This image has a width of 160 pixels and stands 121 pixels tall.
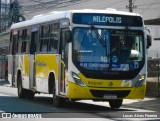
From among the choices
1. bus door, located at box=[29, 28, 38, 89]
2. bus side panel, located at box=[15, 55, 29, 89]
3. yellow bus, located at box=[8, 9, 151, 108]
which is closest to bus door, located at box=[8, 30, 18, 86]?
bus side panel, located at box=[15, 55, 29, 89]

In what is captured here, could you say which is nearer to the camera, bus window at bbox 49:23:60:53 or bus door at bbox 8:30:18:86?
bus window at bbox 49:23:60:53

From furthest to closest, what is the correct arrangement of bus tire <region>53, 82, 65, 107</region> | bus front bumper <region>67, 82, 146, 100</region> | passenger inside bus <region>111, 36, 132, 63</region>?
bus tire <region>53, 82, 65, 107</region> → passenger inside bus <region>111, 36, 132, 63</region> → bus front bumper <region>67, 82, 146, 100</region>

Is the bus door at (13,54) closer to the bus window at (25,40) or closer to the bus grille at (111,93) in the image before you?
the bus window at (25,40)

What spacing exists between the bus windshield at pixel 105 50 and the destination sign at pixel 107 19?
0.25m

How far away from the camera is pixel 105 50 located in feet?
54.0

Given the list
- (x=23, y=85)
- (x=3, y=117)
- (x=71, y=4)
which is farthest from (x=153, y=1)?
(x=3, y=117)

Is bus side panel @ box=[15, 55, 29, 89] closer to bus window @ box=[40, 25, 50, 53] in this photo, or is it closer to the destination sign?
bus window @ box=[40, 25, 50, 53]

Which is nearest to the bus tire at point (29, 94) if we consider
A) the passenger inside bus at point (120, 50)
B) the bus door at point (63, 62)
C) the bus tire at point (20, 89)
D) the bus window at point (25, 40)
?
the bus tire at point (20, 89)

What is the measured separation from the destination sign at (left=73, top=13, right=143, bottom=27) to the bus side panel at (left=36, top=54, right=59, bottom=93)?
175cm

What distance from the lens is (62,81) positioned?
55.8ft

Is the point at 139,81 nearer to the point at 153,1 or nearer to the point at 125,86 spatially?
the point at 125,86

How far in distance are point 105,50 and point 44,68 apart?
11.0 feet

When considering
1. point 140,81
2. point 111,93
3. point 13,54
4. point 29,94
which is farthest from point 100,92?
point 13,54

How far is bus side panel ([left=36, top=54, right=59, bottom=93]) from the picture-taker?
17.8 meters
